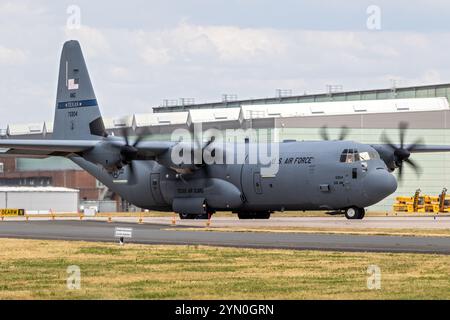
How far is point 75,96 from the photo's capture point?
64125 millimetres

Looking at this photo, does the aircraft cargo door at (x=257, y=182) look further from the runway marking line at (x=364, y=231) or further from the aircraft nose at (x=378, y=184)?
the runway marking line at (x=364, y=231)

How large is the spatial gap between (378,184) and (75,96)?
76.1 feet

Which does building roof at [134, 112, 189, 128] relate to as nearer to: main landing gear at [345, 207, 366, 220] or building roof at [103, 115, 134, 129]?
building roof at [103, 115, 134, 129]

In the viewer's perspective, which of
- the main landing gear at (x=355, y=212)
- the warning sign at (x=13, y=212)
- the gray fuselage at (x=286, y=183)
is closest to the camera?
the gray fuselage at (x=286, y=183)

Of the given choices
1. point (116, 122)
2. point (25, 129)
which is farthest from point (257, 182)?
point (25, 129)

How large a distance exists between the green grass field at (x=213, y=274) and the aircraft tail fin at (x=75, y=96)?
3013 cm

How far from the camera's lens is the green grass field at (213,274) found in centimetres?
2039

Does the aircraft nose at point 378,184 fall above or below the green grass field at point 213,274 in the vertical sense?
above

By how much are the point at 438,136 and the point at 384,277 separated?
242 feet

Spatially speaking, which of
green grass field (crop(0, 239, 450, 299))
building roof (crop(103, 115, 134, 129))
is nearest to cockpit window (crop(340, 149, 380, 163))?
green grass field (crop(0, 239, 450, 299))

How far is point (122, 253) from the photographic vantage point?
31.3 meters

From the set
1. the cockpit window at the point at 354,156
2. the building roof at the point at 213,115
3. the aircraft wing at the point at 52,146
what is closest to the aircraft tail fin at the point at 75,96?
the aircraft wing at the point at 52,146

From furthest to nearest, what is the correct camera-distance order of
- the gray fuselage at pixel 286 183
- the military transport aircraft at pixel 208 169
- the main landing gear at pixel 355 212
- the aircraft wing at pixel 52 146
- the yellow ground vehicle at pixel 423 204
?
the yellow ground vehicle at pixel 423 204 < the main landing gear at pixel 355 212 < the aircraft wing at pixel 52 146 < the military transport aircraft at pixel 208 169 < the gray fuselage at pixel 286 183

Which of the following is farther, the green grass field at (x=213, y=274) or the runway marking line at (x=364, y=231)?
the runway marking line at (x=364, y=231)
